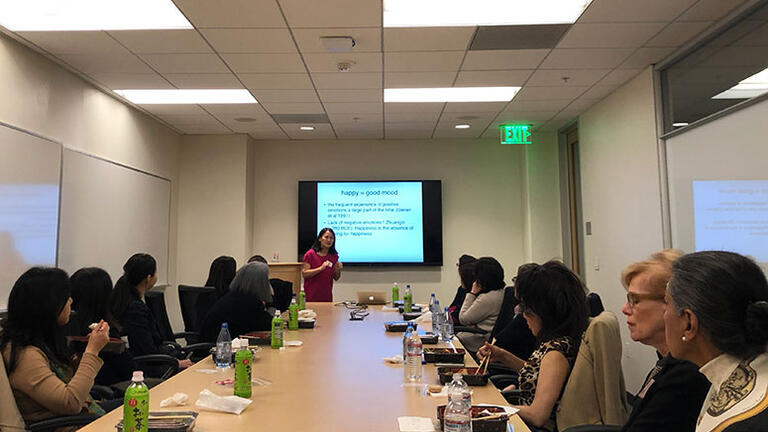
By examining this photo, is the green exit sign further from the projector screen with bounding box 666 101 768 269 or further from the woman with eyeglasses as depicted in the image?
the woman with eyeglasses

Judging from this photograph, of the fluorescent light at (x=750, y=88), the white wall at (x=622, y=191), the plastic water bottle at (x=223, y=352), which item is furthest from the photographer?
the white wall at (x=622, y=191)

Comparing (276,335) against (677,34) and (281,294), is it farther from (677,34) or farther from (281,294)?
(677,34)

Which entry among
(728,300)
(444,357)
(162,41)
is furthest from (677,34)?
(162,41)

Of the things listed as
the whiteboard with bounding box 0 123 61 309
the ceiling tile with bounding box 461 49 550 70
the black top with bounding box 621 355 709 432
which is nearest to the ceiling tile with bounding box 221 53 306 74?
the ceiling tile with bounding box 461 49 550 70

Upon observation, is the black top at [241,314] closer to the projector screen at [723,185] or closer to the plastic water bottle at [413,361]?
the plastic water bottle at [413,361]

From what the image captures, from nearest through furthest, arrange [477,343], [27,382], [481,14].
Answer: [27,382] → [481,14] → [477,343]

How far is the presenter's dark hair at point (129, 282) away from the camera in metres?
3.37

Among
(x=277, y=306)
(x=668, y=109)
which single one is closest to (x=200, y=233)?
(x=277, y=306)

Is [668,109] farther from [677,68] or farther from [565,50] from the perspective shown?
[565,50]

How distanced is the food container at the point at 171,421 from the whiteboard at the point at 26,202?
3.03m

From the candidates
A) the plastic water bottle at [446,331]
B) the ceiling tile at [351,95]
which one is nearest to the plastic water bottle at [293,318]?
the plastic water bottle at [446,331]

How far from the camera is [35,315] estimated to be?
210 cm

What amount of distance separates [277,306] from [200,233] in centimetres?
209

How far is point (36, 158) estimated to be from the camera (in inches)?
168
